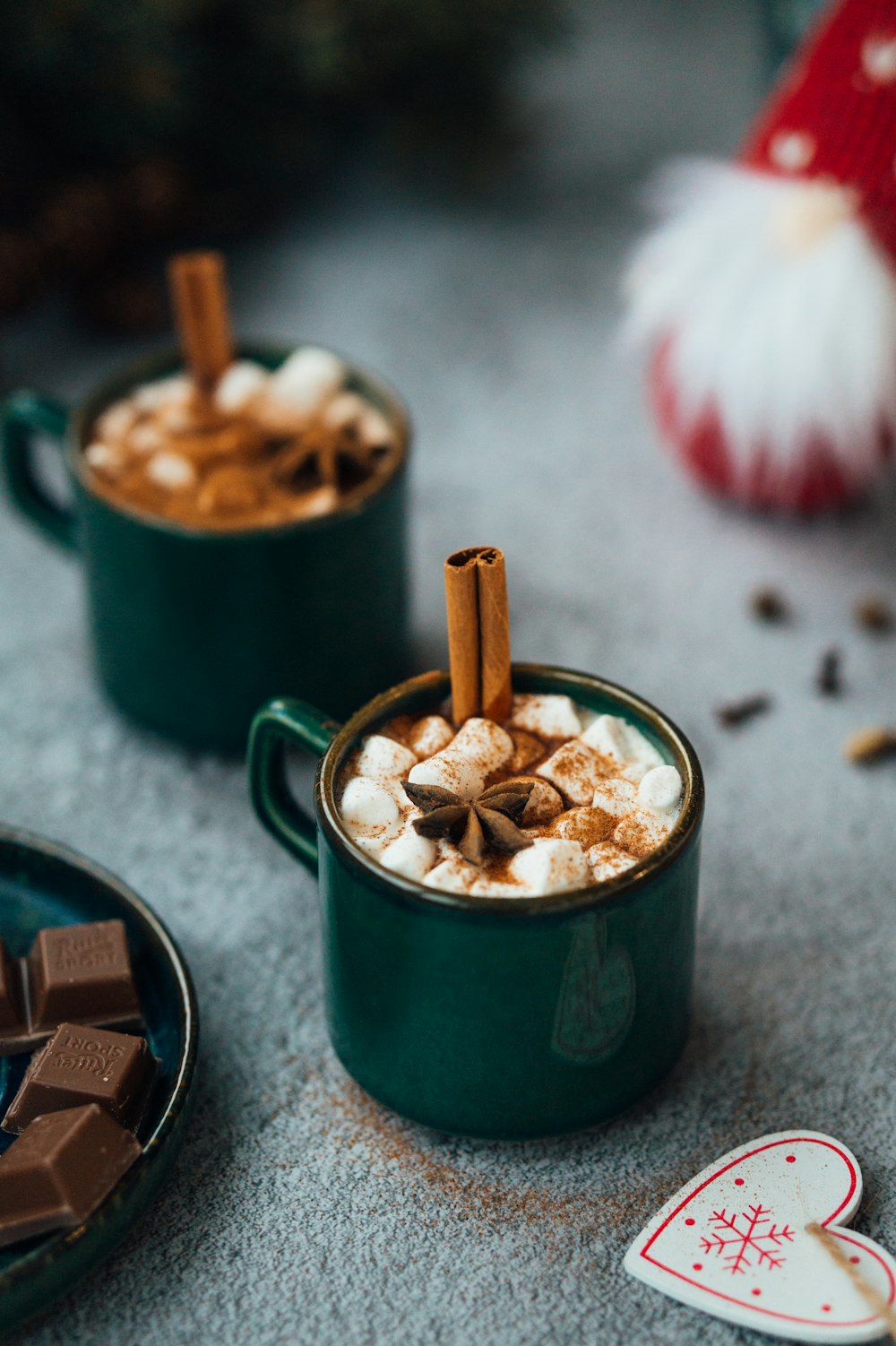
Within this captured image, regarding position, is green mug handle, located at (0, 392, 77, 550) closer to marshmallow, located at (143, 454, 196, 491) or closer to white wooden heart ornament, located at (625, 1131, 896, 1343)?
marshmallow, located at (143, 454, 196, 491)

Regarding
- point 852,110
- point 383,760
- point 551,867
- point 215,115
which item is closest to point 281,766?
point 383,760

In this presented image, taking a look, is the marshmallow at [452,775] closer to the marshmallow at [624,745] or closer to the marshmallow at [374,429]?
the marshmallow at [624,745]

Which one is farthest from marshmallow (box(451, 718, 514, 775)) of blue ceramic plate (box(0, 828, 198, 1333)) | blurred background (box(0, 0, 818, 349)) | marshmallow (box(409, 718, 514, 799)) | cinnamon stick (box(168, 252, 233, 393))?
blurred background (box(0, 0, 818, 349))

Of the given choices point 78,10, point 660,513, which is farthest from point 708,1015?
point 78,10

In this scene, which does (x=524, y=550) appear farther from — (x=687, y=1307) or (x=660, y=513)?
(x=687, y=1307)

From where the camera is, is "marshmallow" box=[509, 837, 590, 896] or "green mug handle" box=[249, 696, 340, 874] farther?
"green mug handle" box=[249, 696, 340, 874]

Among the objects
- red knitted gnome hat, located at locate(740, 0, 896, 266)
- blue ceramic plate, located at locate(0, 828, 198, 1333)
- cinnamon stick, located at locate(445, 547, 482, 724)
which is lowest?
blue ceramic plate, located at locate(0, 828, 198, 1333)

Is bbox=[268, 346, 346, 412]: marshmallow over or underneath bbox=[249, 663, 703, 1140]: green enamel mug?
over
